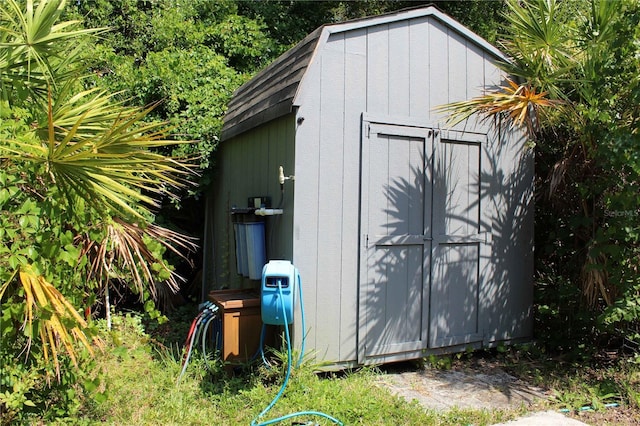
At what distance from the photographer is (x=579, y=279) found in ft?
16.4

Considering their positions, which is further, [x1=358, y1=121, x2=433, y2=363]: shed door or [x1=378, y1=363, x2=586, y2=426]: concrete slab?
[x1=358, y1=121, x2=433, y2=363]: shed door

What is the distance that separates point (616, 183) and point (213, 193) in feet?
15.0

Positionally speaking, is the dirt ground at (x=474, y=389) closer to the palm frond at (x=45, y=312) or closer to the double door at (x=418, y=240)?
the double door at (x=418, y=240)

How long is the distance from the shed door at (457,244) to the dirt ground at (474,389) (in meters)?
0.27

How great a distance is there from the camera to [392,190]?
4.64m

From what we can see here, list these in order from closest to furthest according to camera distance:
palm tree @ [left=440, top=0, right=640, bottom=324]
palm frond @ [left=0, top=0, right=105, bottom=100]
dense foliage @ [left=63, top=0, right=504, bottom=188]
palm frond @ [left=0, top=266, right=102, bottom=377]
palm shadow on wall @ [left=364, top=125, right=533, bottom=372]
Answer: palm frond @ [left=0, top=266, right=102, bottom=377]
palm frond @ [left=0, top=0, right=105, bottom=100]
palm tree @ [left=440, top=0, right=640, bottom=324]
palm shadow on wall @ [left=364, top=125, right=533, bottom=372]
dense foliage @ [left=63, top=0, right=504, bottom=188]

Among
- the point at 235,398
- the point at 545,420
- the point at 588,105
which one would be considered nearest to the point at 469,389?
the point at 545,420

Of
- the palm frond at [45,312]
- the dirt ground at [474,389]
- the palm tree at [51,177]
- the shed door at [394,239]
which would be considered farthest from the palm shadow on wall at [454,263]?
the palm frond at [45,312]

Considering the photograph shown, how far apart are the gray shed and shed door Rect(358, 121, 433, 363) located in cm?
1

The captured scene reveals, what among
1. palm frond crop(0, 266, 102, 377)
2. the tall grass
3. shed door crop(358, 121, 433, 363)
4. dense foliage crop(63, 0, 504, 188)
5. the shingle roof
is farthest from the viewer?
dense foliage crop(63, 0, 504, 188)

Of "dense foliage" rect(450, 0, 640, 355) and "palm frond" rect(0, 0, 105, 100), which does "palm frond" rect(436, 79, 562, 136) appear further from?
"palm frond" rect(0, 0, 105, 100)

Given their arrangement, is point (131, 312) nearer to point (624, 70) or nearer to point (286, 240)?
point (286, 240)

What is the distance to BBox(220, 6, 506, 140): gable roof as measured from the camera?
14.3ft

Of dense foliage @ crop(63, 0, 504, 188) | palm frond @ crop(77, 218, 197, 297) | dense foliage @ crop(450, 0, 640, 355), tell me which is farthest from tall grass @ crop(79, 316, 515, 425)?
dense foliage @ crop(63, 0, 504, 188)
